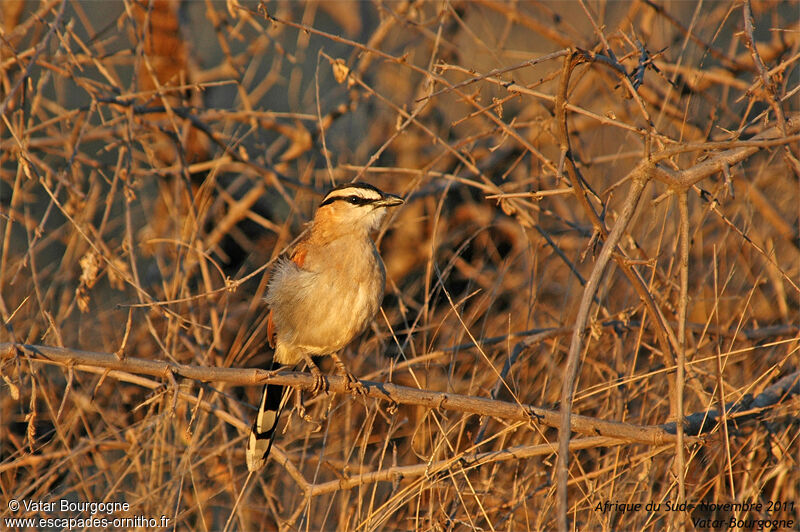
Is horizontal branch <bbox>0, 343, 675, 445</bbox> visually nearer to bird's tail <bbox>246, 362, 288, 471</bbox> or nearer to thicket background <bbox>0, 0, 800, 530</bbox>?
thicket background <bbox>0, 0, 800, 530</bbox>

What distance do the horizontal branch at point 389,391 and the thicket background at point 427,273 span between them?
0.46 feet

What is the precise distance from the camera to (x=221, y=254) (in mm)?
6621

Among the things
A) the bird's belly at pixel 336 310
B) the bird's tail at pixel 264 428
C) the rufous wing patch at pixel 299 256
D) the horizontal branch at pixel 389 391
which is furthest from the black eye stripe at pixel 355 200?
the horizontal branch at pixel 389 391

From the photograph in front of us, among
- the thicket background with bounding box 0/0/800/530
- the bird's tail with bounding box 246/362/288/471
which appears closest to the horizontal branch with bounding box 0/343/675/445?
the thicket background with bounding box 0/0/800/530

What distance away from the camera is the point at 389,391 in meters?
3.46

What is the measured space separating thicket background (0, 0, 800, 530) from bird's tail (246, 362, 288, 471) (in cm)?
18

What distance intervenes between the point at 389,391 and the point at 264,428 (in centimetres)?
141

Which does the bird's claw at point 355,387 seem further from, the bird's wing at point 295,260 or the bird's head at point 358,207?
the bird's head at point 358,207

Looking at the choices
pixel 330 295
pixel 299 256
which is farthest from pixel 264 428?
pixel 299 256

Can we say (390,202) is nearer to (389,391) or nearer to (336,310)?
(336,310)

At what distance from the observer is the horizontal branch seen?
3.05 metres

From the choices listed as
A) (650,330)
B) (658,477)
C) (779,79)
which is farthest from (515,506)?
(779,79)

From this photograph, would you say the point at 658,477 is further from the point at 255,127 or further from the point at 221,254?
the point at 221,254

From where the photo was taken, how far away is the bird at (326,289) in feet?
14.2
